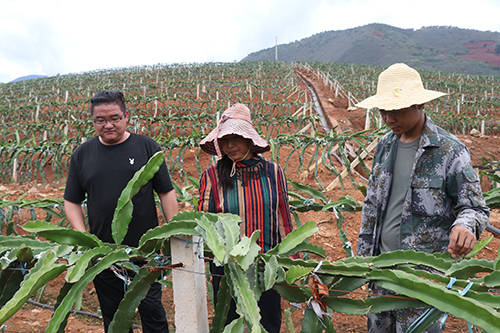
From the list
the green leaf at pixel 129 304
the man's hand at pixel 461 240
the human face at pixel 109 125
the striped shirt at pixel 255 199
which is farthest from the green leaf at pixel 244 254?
the human face at pixel 109 125

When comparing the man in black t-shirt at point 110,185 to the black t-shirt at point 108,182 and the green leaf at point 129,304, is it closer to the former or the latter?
the black t-shirt at point 108,182

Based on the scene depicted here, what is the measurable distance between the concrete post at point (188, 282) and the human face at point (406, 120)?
42.6 inches

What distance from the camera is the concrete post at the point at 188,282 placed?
111cm

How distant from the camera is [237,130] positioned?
166 cm

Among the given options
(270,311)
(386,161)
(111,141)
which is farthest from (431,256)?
(111,141)

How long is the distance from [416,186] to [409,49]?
250ft

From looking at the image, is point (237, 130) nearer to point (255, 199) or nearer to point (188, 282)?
point (255, 199)

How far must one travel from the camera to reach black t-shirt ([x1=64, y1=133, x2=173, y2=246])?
1.88 meters

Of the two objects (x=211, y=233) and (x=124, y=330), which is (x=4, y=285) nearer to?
(x=124, y=330)

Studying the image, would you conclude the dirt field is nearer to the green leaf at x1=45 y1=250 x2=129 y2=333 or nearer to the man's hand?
the man's hand

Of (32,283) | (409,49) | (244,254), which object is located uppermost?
(409,49)

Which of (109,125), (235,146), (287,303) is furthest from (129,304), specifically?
(287,303)

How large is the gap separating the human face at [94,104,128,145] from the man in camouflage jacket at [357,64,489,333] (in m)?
1.43

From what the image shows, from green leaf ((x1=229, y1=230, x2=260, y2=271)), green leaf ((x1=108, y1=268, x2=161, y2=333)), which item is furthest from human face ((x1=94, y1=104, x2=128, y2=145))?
green leaf ((x1=229, y1=230, x2=260, y2=271))
